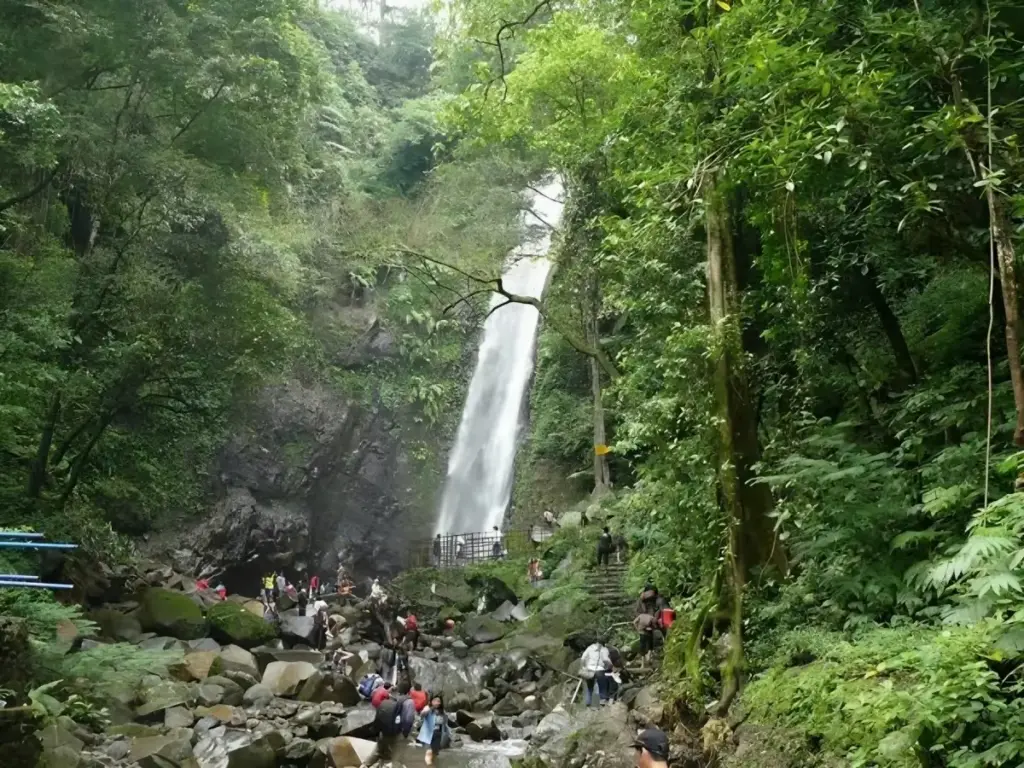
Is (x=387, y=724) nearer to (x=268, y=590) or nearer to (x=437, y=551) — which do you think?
(x=268, y=590)

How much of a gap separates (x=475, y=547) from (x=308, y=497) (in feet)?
19.6

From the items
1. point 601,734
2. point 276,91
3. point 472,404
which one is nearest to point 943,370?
point 601,734

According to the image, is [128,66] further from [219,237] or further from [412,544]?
[412,544]

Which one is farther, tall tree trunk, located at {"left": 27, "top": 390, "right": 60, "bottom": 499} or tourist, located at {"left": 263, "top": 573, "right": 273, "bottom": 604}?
tourist, located at {"left": 263, "top": 573, "right": 273, "bottom": 604}

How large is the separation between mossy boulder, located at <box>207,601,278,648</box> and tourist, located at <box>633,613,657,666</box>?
7.79 meters

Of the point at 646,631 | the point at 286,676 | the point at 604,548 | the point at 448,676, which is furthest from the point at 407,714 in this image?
the point at 604,548

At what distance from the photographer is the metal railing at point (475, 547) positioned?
2223 centimetres

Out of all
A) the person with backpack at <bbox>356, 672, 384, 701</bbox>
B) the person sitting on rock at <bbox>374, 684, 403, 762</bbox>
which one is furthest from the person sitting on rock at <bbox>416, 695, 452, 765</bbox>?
the person with backpack at <bbox>356, 672, 384, 701</bbox>

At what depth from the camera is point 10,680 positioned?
7.47 metres

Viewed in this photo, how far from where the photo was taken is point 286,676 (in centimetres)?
1263

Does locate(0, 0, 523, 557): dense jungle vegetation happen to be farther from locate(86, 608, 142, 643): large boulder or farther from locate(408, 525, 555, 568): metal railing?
locate(408, 525, 555, 568): metal railing

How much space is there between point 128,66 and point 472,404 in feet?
62.1

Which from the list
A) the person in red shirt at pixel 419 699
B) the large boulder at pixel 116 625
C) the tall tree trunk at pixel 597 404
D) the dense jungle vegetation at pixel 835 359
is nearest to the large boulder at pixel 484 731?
the person in red shirt at pixel 419 699

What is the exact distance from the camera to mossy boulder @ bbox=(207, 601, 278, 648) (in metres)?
14.5
